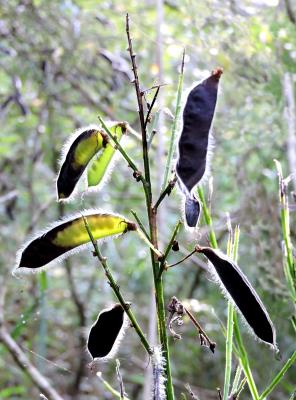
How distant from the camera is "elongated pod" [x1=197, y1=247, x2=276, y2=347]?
66 cm

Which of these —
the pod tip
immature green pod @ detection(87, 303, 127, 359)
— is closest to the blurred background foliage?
immature green pod @ detection(87, 303, 127, 359)

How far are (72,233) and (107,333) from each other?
0.39ft

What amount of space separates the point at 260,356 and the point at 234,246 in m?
1.56

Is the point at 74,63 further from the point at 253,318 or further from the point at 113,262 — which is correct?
the point at 253,318

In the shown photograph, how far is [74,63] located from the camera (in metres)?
2.50

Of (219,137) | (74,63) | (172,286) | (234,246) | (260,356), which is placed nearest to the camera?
(234,246)

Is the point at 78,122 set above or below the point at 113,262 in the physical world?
above

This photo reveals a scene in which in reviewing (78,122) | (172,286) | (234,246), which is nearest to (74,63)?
(78,122)

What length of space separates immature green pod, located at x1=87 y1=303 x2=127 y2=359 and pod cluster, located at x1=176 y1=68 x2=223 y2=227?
0.17 metres

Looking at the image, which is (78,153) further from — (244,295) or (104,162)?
(244,295)

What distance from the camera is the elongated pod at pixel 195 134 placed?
633 mm

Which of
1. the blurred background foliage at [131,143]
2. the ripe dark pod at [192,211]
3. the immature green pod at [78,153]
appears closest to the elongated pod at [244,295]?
the ripe dark pod at [192,211]

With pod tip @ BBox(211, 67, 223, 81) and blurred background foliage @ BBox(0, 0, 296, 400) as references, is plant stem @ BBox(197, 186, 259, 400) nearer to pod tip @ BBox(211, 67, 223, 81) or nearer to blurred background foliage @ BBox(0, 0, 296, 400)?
pod tip @ BBox(211, 67, 223, 81)

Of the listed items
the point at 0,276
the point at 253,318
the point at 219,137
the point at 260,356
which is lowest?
the point at 0,276
